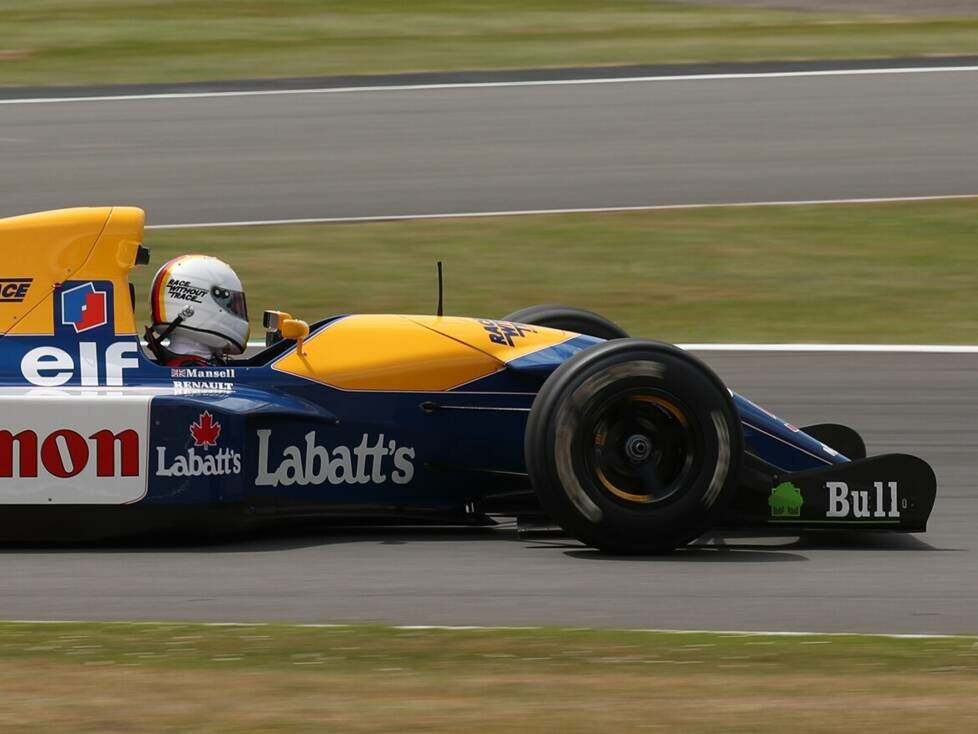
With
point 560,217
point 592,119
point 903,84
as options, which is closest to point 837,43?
point 903,84

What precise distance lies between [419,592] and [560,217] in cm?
811

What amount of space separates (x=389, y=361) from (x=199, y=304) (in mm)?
798

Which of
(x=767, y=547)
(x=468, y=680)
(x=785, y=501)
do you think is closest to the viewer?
(x=468, y=680)

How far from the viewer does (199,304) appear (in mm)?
7078

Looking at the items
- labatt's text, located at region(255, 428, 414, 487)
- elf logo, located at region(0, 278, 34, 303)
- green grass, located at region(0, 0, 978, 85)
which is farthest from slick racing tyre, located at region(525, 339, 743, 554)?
green grass, located at region(0, 0, 978, 85)

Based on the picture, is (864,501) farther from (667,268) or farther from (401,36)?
(401,36)

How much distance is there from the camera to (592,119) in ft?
55.3

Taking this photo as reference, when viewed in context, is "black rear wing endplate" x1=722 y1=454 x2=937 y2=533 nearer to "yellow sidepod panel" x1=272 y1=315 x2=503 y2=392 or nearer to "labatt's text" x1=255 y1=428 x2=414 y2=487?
"yellow sidepod panel" x1=272 y1=315 x2=503 y2=392

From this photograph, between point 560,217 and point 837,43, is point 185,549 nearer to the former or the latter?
point 560,217

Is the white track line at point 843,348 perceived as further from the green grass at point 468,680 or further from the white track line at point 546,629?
the green grass at point 468,680

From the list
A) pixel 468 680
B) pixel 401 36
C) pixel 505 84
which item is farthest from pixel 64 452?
pixel 401 36

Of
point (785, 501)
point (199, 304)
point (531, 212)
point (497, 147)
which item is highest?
point (497, 147)

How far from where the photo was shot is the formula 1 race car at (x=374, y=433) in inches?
258

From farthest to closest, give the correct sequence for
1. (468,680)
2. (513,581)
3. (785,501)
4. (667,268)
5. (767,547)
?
(667,268) < (767,547) < (785,501) < (513,581) < (468,680)
